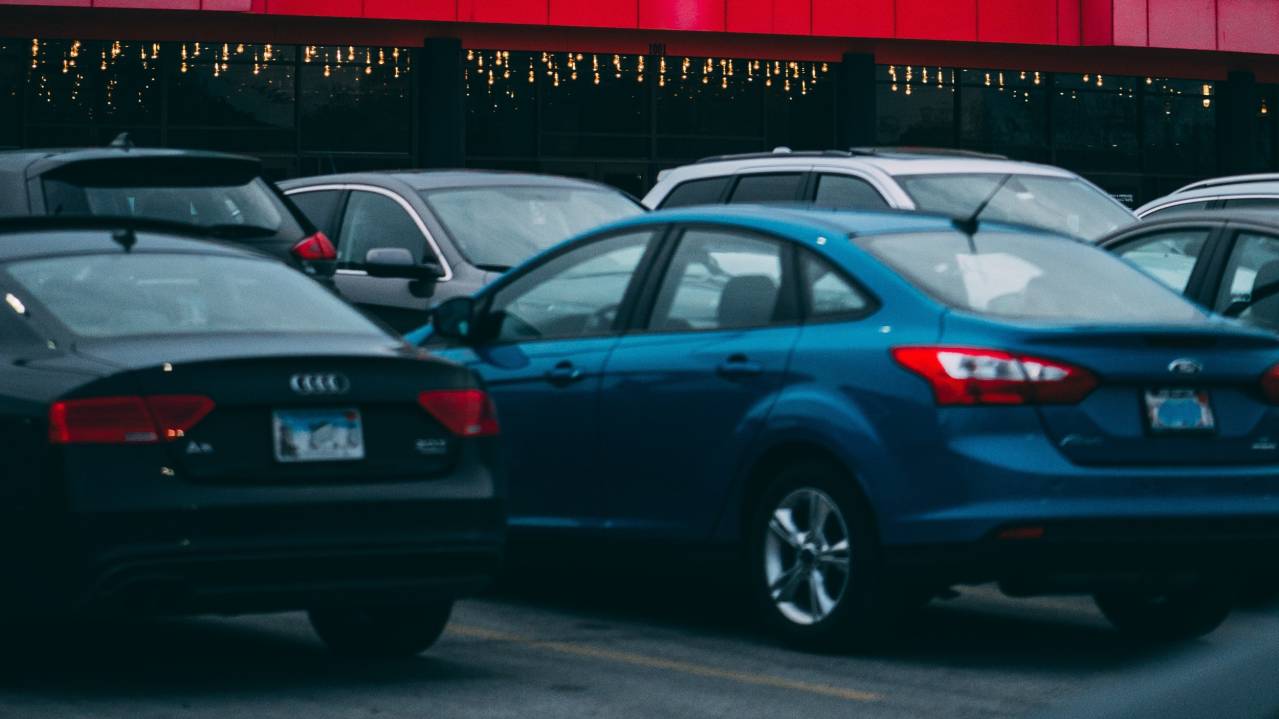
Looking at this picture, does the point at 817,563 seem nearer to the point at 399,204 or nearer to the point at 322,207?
the point at 399,204

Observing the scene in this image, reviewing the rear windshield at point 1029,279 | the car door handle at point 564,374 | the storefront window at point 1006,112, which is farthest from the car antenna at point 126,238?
the storefront window at point 1006,112

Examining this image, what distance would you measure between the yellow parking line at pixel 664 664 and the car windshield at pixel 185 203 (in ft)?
11.3

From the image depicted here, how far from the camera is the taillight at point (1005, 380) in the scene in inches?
269

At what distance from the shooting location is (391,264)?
11.3m

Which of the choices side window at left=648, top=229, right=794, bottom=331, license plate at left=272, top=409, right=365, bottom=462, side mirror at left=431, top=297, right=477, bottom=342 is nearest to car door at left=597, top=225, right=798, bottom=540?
side window at left=648, top=229, right=794, bottom=331

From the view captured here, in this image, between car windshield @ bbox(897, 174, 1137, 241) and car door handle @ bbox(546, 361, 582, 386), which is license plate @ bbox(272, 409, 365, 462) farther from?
car windshield @ bbox(897, 174, 1137, 241)

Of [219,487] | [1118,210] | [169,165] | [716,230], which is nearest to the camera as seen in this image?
[219,487]

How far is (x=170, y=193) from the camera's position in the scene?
35.6 feet

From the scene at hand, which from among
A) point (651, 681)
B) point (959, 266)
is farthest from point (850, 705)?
point (959, 266)

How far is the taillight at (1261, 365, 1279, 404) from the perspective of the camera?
7.22m

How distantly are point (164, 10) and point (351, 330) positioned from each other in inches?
1113

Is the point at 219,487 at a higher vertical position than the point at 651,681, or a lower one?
higher

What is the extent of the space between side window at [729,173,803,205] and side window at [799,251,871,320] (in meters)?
4.74

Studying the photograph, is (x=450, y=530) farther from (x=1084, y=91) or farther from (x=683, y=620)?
(x=1084, y=91)
